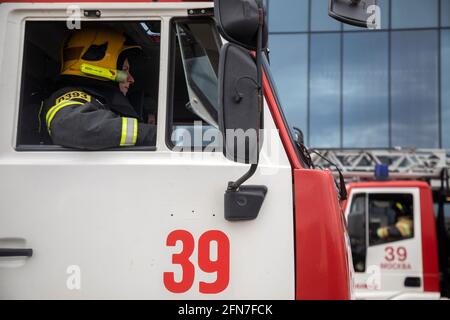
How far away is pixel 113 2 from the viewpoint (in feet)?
6.95

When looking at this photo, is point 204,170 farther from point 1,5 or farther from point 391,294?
point 391,294

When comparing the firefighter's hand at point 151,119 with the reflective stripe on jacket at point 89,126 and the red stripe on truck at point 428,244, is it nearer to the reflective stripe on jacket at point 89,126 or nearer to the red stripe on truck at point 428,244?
the reflective stripe on jacket at point 89,126

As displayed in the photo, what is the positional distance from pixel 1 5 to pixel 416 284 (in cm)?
570

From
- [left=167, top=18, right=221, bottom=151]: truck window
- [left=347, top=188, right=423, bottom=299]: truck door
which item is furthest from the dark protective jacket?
[left=347, top=188, right=423, bottom=299]: truck door

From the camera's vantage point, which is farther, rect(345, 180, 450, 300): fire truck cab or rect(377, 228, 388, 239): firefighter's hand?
rect(377, 228, 388, 239): firefighter's hand

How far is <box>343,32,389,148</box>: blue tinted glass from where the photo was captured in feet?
48.9

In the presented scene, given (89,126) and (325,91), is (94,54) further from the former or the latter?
(325,91)

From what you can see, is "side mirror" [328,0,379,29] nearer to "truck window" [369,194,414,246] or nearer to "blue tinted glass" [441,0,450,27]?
"truck window" [369,194,414,246]

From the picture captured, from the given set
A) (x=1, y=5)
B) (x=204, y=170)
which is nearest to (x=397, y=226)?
(x=204, y=170)

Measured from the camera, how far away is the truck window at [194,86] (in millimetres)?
2084

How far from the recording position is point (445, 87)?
14.6 metres

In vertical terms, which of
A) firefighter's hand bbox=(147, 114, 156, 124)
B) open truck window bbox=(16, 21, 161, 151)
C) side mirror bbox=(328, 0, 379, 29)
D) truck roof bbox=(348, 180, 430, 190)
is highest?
side mirror bbox=(328, 0, 379, 29)

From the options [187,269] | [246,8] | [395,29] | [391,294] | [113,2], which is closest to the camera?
[246,8]

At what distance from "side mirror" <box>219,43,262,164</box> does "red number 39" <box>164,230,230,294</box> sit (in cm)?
34
